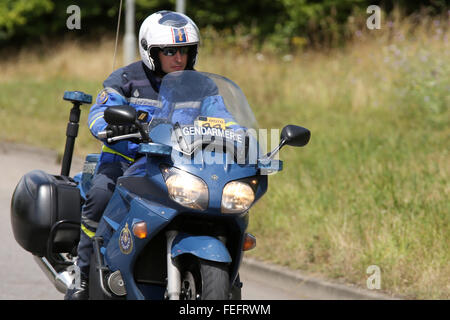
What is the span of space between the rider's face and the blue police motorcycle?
341 mm

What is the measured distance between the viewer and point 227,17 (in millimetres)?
26281

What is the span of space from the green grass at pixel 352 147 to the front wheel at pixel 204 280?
7.82 feet

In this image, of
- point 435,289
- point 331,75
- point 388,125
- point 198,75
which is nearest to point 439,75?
point 388,125

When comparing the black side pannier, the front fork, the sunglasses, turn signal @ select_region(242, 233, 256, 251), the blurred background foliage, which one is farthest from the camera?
the blurred background foliage

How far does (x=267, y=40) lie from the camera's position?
80.2 ft

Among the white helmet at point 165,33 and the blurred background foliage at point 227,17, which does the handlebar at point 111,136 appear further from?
the blurred background foliage at point 227,17

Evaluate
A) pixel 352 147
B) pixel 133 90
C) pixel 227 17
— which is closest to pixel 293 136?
pixel 133 90

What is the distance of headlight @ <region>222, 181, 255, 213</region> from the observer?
12.5 feet

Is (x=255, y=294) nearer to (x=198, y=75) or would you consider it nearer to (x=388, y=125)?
(x=198, y=75)

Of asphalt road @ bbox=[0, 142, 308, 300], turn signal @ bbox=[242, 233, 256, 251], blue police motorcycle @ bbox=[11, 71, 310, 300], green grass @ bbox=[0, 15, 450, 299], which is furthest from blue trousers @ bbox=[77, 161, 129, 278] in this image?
green grass @ bbox=[0, 15, 450, 299]

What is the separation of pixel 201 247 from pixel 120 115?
2.51ft

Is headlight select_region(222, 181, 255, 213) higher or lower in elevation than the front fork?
higher

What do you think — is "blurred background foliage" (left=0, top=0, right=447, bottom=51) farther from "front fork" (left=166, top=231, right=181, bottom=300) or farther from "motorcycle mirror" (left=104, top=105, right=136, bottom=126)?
"front fork" (left=166, top=231, right=181, bottom=300)

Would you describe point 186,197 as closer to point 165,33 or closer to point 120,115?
point 120,115
